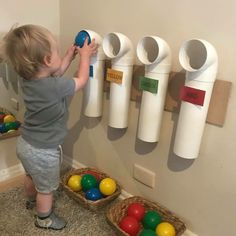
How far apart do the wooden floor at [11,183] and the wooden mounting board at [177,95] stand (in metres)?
0.87

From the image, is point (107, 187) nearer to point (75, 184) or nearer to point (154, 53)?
point (75, 184)

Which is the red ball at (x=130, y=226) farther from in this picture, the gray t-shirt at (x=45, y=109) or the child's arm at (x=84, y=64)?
the child's arm at (x=84, y=64)

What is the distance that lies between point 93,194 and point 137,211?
0.84 feet

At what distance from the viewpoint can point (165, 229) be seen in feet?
4.18

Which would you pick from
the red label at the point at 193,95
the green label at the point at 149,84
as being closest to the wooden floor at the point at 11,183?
the green label at the point at 149,84

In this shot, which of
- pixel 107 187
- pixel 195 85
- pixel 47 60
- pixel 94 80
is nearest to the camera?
pixel 195 85

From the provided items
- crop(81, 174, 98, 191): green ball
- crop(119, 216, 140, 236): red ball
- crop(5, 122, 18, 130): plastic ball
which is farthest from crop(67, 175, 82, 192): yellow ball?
crop(5, 122, 18, 130): plastic ball

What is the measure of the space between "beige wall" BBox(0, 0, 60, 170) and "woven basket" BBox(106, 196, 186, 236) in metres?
0.74

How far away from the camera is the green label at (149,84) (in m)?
1.19

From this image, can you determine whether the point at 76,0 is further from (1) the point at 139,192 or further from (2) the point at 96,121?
(1) the point at 139,192

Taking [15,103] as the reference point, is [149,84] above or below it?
above

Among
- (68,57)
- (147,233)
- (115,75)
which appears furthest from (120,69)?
(147,233)

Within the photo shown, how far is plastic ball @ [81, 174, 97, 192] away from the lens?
1.56 m

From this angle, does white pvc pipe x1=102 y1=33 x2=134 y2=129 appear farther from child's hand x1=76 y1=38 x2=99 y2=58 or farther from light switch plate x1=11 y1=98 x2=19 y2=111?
light switch plate x1=11 y1=98 x2=19 y2=111
